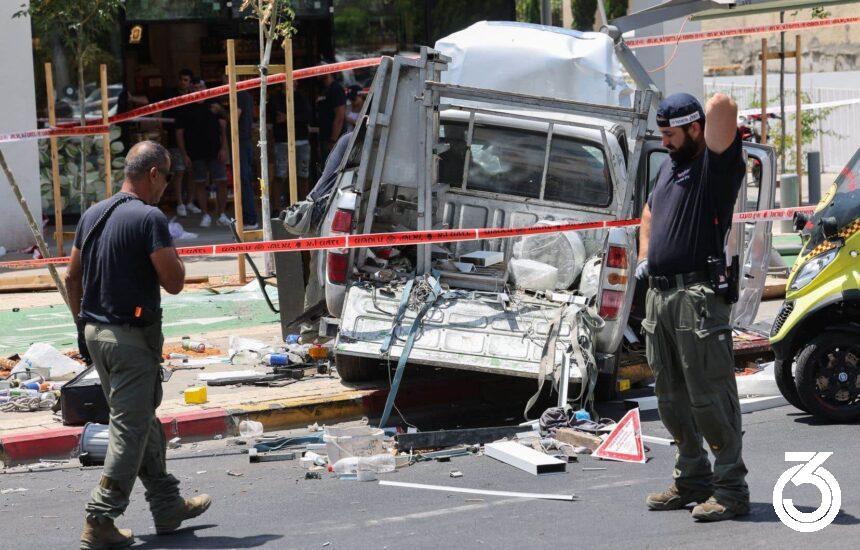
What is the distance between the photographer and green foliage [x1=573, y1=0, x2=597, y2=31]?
97.1 ft

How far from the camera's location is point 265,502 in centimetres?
660

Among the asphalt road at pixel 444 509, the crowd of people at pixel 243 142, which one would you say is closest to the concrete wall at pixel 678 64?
the crowd of people at pixel 243 142

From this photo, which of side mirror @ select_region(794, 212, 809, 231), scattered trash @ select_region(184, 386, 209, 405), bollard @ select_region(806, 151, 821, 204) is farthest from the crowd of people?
side mirror @ select_region(794, 212, 809, 231)

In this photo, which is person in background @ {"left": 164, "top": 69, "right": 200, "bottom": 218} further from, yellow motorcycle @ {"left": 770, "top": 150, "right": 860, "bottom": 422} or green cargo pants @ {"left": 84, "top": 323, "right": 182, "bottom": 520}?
green cargo pants @ {"left": 84, "top": 323, "right": 182, "bottom": 520}

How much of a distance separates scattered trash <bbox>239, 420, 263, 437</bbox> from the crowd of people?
938cm

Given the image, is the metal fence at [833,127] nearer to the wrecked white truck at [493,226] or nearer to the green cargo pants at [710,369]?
the wrecked white truck at [493,226]

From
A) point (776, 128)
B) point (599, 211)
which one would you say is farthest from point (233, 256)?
point (776, 128)

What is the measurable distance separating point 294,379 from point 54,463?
2055mm

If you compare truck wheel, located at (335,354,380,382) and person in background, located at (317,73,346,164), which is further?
person in background, located at (317,73,346,164)

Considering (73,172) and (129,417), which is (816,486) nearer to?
(129,417)

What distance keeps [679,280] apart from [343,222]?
10.6 feet

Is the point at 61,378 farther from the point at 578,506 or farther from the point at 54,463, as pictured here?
the point at 578,506

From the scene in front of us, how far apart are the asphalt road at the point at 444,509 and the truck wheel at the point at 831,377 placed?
0.20 m

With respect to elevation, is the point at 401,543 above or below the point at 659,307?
below
